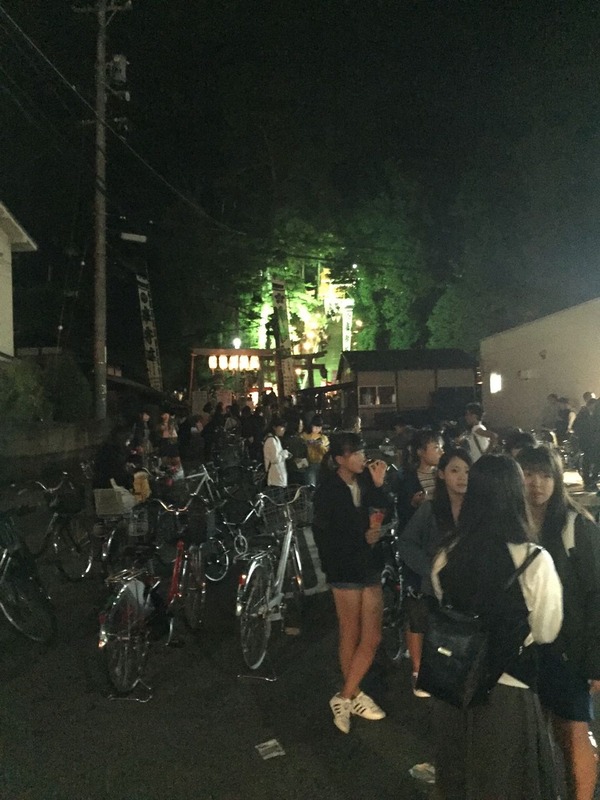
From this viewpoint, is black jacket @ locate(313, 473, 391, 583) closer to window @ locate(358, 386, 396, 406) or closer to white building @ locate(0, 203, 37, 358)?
white building @ locate(0, 203, 37, 358)

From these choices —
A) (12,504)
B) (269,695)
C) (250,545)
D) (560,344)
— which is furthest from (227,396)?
(269,695)

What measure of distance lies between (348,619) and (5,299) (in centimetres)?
1602

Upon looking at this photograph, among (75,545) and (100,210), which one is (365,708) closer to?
(75,545)

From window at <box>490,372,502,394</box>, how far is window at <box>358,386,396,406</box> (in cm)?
1122

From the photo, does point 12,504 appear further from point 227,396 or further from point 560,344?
point 227,396

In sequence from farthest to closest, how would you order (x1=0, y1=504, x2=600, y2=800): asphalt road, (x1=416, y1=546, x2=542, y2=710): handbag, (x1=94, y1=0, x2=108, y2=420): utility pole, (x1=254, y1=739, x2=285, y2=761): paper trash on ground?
(x1=94, y1=0, x2=108, y2=420): utility pole, (x1=254, y1=739, x2=285, y2=761): paper trash on ground, (x1=0, y1=504, x2=600, y2=800): asphalt road, (x1=416, y1=546, x2=542, y2=710): handbag

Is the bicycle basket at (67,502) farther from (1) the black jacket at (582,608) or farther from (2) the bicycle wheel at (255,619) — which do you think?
(1) the black jacket at (582,608)

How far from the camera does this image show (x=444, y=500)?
4.18 meters

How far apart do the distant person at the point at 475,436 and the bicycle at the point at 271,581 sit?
1.73m

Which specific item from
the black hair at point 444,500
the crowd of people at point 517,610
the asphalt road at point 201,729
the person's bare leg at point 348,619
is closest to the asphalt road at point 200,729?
the asphalt road at point 201,729

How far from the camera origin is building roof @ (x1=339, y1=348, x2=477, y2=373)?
105 ft

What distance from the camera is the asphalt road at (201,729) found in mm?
3932

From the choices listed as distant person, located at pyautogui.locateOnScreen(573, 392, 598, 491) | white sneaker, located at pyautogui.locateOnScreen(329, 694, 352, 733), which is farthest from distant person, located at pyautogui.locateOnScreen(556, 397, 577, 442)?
white sneaker, located at pyautogui.locateOnScreen(329, 694, 352, 733)

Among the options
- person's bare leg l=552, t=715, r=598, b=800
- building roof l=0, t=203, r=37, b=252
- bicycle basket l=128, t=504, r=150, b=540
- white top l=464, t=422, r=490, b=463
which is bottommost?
person's bare leg l=552, t=715, r=598, b=800
